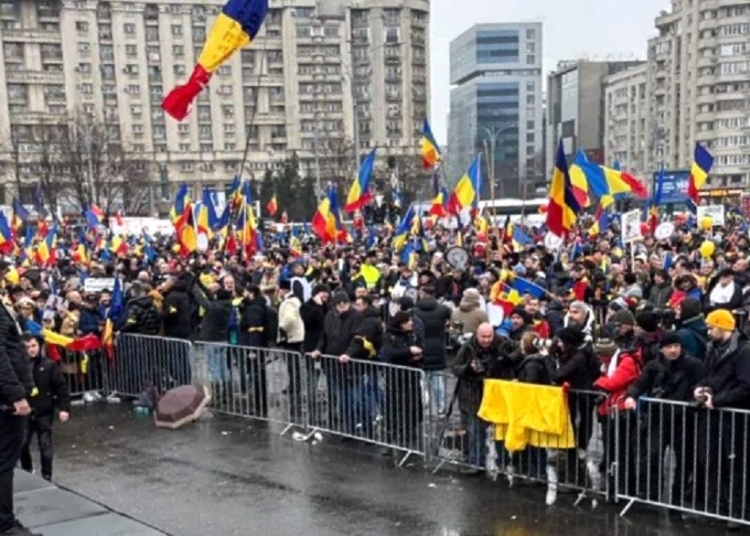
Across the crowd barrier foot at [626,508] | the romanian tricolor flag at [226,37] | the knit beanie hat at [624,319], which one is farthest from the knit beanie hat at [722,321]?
the romanian tricolor flag at [226,37]

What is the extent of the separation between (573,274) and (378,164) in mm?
78946

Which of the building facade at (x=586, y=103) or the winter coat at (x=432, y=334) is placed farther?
the building facade at (x=586, y=103)

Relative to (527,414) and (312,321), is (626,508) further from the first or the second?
(312,321)

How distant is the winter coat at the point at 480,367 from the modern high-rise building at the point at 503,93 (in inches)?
5361

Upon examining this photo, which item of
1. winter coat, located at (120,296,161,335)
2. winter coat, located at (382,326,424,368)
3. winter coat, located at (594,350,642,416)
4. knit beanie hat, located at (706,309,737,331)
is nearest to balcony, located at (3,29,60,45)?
winter coat, located at (120,296,161,335)

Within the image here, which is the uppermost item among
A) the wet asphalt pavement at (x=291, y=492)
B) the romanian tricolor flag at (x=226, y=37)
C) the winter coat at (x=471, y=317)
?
the romanian tricolor flag at (x=226, y=37)

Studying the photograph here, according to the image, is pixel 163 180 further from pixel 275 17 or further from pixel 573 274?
pixel 573 274

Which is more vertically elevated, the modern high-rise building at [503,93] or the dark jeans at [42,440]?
the modern high-rise building at [503,93]

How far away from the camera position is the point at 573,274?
15008mm

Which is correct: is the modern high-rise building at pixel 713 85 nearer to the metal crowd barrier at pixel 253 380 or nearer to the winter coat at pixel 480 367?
the metal crowd barrier at pixel 253 380

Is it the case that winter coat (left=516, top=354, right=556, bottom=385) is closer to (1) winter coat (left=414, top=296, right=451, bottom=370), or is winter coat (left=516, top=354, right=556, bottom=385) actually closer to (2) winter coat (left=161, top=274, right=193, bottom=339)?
(1) winter coat (left=414, top=296, right=451, bottom=370)

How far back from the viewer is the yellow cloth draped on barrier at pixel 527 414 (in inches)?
292

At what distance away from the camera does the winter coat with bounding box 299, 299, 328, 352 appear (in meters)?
11.2

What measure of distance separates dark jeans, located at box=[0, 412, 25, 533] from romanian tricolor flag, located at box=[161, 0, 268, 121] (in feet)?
22.0
